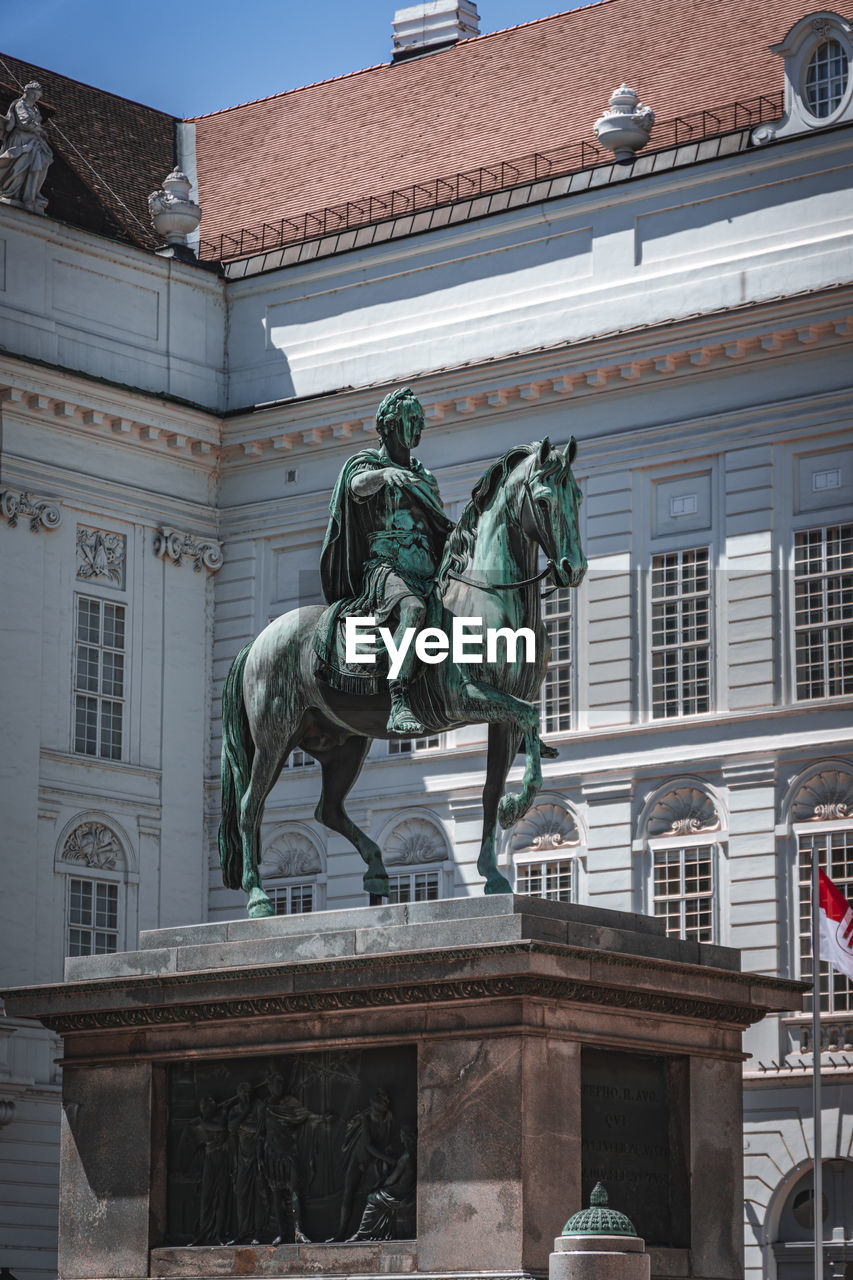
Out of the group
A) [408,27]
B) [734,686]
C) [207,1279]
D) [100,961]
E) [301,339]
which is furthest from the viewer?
[408,27]

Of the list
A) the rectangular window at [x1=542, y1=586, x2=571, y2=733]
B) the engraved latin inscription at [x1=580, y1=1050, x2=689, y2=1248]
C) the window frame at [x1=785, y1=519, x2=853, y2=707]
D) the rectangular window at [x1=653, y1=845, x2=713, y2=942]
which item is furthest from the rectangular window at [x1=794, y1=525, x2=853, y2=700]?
the engraved latin inscription at [x1=580, y1=1050, x2=689, y2=1248]

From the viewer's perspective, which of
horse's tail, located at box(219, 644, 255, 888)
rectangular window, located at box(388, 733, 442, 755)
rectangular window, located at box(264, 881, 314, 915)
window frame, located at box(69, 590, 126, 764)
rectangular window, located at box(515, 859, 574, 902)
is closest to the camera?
horse's tail, located at box(219, 644, 255, 888)

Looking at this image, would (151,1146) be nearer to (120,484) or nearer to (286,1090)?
(286,1090)

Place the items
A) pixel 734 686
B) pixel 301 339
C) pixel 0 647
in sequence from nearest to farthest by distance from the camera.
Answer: pixel 734 686 < pixel 0 647 < pixel 301 339

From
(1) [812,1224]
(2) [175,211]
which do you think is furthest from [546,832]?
(2) [175,211]

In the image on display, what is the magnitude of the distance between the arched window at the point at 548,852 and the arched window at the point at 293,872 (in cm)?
328

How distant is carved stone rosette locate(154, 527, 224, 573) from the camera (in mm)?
39938

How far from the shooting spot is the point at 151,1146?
16719mm

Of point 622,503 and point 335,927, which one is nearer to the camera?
point 335,927

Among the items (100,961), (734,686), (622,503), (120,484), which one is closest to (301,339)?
(120,484)

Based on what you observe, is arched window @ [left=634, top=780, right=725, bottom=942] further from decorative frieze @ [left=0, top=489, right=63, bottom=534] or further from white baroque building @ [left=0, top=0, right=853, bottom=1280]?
decorative frieze @ [left=0, top=489, right=63, bottom=534]

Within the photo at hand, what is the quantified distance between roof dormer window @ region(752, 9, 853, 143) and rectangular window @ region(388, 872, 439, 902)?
10901mm

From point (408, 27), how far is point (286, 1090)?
33.3 metres

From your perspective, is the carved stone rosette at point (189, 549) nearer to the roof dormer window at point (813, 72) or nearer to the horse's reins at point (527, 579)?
the roof dormer window at point (813, 72)
